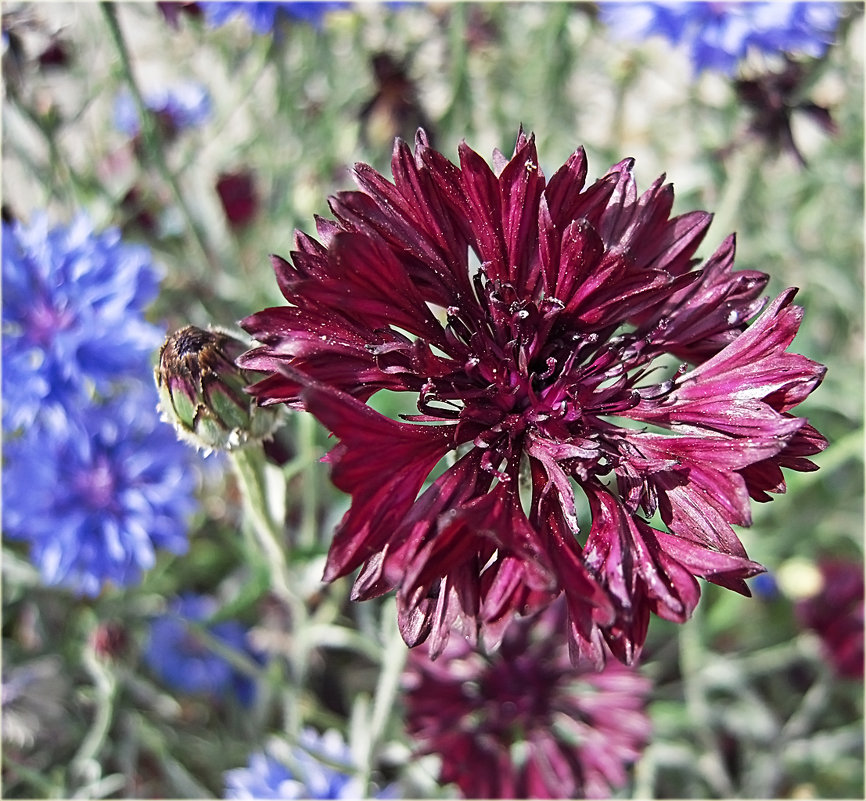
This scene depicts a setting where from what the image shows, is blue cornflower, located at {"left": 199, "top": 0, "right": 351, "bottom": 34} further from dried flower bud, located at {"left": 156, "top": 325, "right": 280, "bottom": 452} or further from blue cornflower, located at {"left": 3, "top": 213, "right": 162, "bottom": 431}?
dried flower bud, located at {"left": 156, "top": 325, "right": 280, "bottom": 452}

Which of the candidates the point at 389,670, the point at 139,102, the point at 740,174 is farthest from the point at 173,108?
the point at 389,670

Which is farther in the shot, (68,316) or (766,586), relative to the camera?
(766,586)

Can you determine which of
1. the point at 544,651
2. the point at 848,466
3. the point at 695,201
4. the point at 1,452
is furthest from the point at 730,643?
the point at 1,452

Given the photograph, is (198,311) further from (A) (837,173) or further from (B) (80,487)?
(A) (837,173)

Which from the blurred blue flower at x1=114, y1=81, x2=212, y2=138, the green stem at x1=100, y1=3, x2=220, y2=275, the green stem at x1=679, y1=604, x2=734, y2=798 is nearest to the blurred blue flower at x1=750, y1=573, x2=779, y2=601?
the green stem at x1=679, y1=604, x2=734, y2=798

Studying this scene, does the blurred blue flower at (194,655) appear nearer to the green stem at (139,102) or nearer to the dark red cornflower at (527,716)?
the dark red cornflower at (527,716)

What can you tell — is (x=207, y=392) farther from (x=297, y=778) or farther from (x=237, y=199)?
(x=237, y=199)

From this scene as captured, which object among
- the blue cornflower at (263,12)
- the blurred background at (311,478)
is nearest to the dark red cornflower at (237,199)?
the blurred background at (311,478)
